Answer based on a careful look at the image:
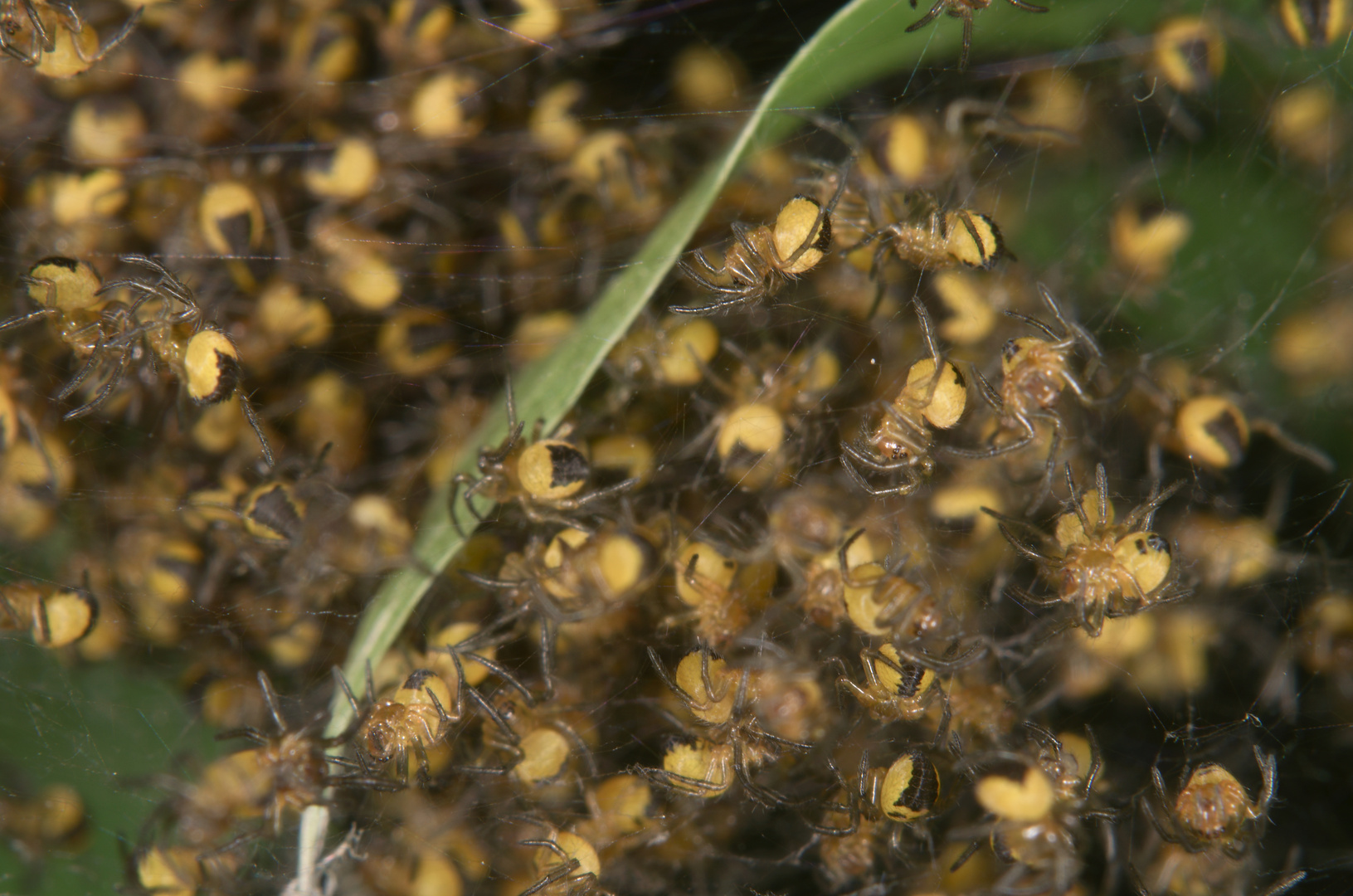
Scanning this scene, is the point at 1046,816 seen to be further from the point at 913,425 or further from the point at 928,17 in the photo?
the point at 928,17

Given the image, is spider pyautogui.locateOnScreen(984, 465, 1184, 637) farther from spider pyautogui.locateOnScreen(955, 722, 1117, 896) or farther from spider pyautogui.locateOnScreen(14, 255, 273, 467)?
spider pyautogui.locateOnScreen(14, 255, 273, 467)

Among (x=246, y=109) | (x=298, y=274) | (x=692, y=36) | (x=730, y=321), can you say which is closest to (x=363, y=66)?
(x=246, y=109)

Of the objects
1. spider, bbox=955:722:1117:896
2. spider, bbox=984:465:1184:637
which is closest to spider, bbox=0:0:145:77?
spider, bbox=984:465:1184:637

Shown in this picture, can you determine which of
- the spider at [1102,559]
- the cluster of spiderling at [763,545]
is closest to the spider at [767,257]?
the cluster of spiderling at [763,545]

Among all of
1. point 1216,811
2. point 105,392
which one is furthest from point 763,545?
point 105,392

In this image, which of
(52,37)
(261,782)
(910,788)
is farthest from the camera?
(52,37)

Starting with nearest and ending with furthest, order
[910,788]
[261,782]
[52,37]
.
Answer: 1. [910,788]
2. [261,782]
3. [52,37]

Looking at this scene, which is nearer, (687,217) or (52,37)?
(687,217)
